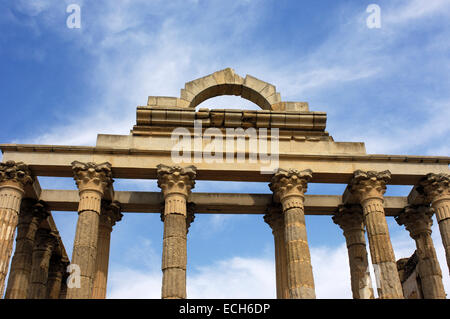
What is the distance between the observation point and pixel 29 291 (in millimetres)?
27344

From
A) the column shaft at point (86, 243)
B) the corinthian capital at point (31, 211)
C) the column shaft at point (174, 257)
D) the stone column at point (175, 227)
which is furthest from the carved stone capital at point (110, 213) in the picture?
the column shaft at point (174, 257)

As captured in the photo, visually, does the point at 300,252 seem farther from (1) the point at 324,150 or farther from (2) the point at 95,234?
(2) the point at 95,234

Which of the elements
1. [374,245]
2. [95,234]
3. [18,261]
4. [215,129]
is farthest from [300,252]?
[18,261]

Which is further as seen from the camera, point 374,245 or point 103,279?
point 103,279

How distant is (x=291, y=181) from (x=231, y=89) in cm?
644

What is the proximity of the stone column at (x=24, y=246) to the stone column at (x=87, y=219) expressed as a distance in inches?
192

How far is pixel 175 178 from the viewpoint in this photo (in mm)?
23469

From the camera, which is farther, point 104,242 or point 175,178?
point 104,242

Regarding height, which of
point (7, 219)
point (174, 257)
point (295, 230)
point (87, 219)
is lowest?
point (174, 257)

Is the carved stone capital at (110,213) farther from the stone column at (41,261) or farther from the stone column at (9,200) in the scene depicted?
the stone column at (41,261)

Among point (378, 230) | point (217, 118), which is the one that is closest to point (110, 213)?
point (217, 118)

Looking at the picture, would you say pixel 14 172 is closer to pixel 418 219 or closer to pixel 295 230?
pixel 295 230

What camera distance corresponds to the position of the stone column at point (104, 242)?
82.3ft
